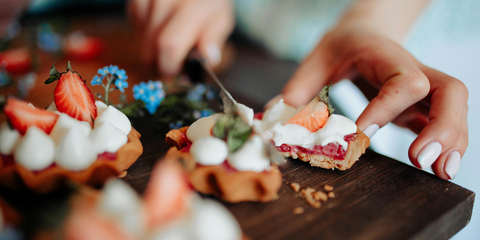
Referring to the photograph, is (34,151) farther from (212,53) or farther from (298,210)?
(212,53)

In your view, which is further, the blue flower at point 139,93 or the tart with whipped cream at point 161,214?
the blue flower at point 139,93

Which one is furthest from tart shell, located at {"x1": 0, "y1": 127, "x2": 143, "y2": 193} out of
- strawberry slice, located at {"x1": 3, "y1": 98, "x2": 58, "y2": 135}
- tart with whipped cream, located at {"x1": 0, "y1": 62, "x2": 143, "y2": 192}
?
strawberry slice, located at {"x1": 3, "y1": 98, "x2": 58, "y2": 135}

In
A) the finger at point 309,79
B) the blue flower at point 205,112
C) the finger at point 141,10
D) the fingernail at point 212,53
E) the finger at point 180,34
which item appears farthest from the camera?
the finger at point 141,10

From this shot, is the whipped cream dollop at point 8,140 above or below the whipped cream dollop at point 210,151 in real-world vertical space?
below

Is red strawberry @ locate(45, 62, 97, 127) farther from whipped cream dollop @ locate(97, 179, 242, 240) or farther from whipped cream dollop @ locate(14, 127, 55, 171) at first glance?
whipped cream dollop @ locate(97, 179, 242, 240)

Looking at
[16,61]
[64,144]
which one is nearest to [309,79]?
[64,144]

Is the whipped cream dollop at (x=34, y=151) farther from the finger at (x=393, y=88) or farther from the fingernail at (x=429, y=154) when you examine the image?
the fingernail at (x=429, y=154)

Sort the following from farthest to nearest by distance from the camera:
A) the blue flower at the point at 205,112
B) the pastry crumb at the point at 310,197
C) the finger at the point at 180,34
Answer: the finger at the point at 180,34
the blue flower at the point at 205,112
the pastry crumb at the point at 310,197

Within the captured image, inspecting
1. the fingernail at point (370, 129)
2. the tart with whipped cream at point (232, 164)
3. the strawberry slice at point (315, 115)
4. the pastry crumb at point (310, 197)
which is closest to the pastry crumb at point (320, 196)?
the pastry crumb at point (310, 197)

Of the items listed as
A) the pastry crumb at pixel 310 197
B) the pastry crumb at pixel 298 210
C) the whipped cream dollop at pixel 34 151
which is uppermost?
the pastry crumb at pixel 310 197
